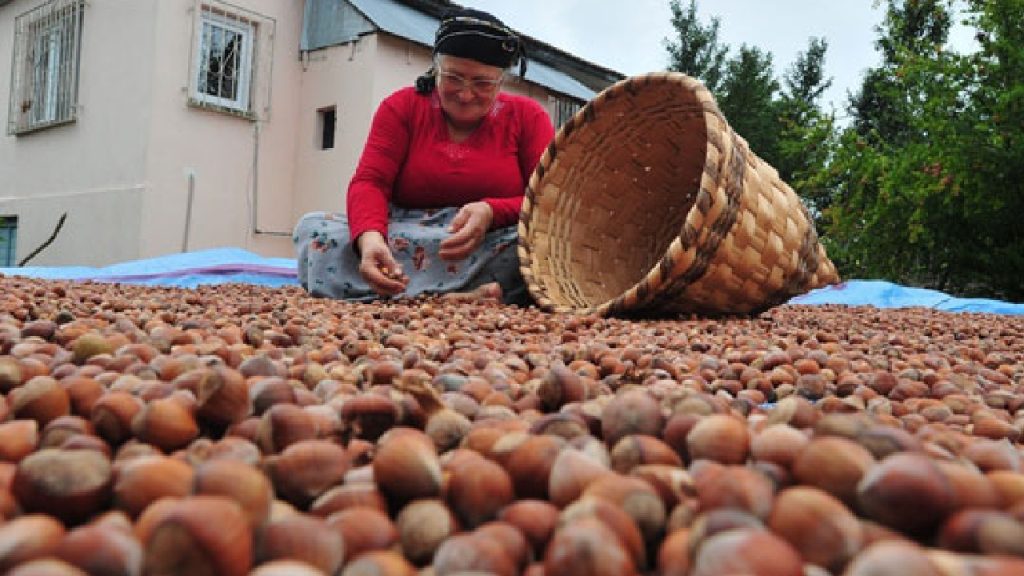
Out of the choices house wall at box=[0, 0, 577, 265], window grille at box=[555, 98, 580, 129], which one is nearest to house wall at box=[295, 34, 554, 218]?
house wall at box=[0, 0, 577, 265]

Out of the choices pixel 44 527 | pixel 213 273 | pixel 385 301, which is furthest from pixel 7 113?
pixel 44 527

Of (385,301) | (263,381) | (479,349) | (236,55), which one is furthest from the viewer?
(236,55)

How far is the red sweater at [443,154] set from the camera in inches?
118

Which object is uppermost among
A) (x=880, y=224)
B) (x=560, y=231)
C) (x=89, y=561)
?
(x=880, y=224)

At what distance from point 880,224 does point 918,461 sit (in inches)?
248

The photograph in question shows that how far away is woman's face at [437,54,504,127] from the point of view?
110 inches

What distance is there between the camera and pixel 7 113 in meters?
Result: 7.45

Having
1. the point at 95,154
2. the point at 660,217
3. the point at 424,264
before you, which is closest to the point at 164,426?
the point at 424,264

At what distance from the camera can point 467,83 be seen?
2826 millimetres

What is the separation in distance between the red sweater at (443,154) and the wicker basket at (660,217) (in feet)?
0.76

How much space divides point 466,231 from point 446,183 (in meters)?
0.39

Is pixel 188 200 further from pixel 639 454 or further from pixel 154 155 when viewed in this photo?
pixel 639 454

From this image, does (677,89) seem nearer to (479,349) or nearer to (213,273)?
(479,349)

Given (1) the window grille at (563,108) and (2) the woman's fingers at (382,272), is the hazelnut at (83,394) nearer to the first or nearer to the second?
(2) the woman's fingers at (382,272)
